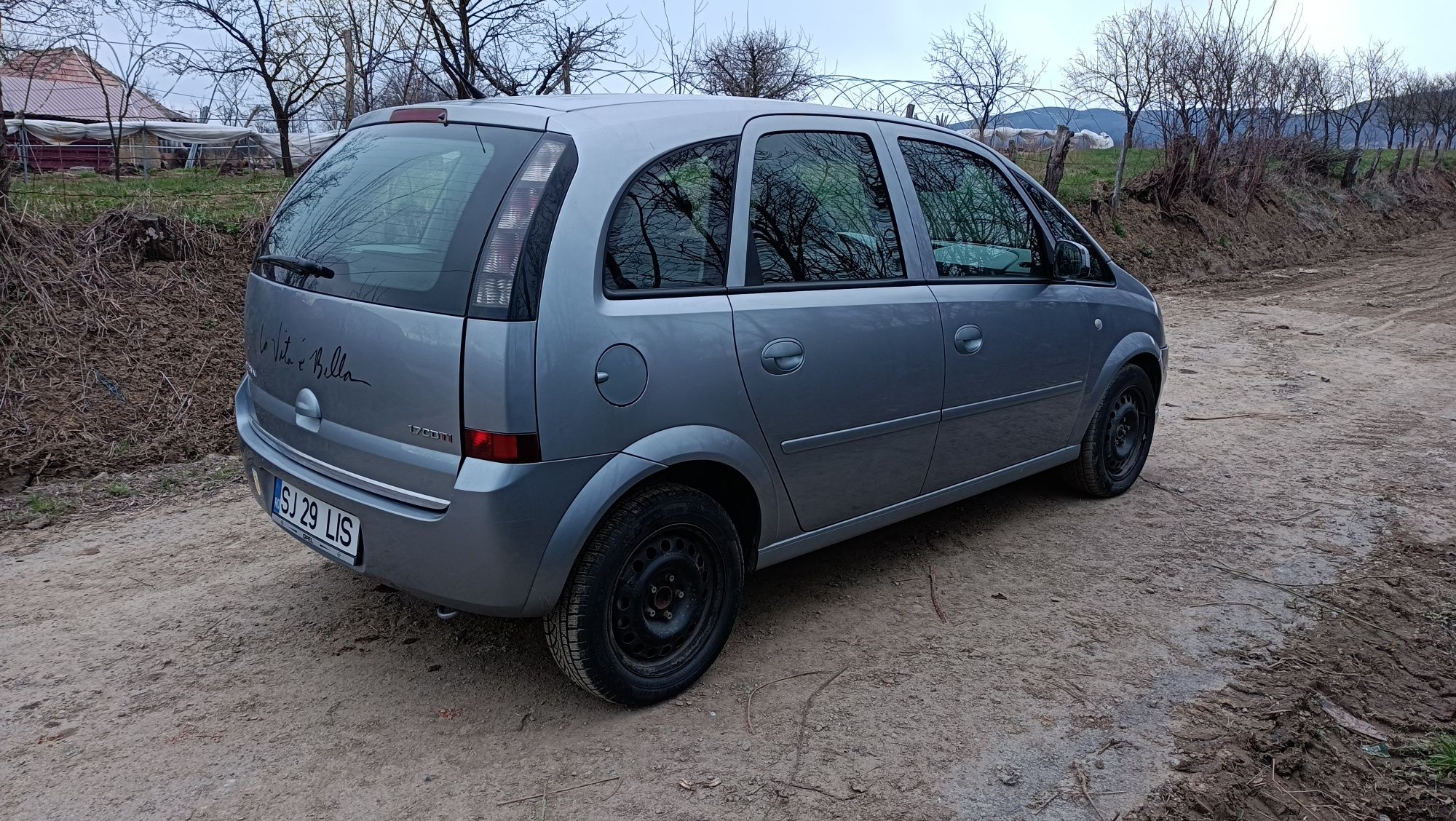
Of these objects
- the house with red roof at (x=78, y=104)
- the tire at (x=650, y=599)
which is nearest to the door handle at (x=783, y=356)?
the tire at (x=650, y=599)

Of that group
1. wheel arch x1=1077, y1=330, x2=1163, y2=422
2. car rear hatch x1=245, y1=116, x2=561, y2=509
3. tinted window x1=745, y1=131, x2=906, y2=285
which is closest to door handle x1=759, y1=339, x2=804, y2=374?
tinted window x1=745, y1=131, x2=906, y2=285

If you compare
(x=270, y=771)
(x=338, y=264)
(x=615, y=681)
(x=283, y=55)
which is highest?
(x=283, y=55)

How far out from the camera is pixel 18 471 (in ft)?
16.8

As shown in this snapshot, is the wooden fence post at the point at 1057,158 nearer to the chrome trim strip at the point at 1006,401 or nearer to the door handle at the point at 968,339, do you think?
the chrome trim strip at the point at 1006,401

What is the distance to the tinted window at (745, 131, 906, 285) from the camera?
3.25 meters

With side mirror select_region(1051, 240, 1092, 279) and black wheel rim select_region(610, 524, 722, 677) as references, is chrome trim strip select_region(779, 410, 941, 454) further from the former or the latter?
side mirror select_region(1051, 240, 1092, 279)

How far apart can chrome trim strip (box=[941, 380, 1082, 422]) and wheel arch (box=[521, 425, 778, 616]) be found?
0.98 metres

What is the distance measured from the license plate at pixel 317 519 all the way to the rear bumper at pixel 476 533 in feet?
0.13

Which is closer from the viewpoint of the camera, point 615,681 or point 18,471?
point 615,681

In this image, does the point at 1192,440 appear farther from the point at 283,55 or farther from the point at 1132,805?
the point at 283,55

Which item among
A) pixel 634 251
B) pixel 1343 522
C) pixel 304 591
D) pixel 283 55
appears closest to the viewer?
pixel 634 251

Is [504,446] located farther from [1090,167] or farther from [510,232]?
[1090,167]

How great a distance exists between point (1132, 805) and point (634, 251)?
205 centimetres

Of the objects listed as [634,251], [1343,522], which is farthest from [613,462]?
[1343,522]
